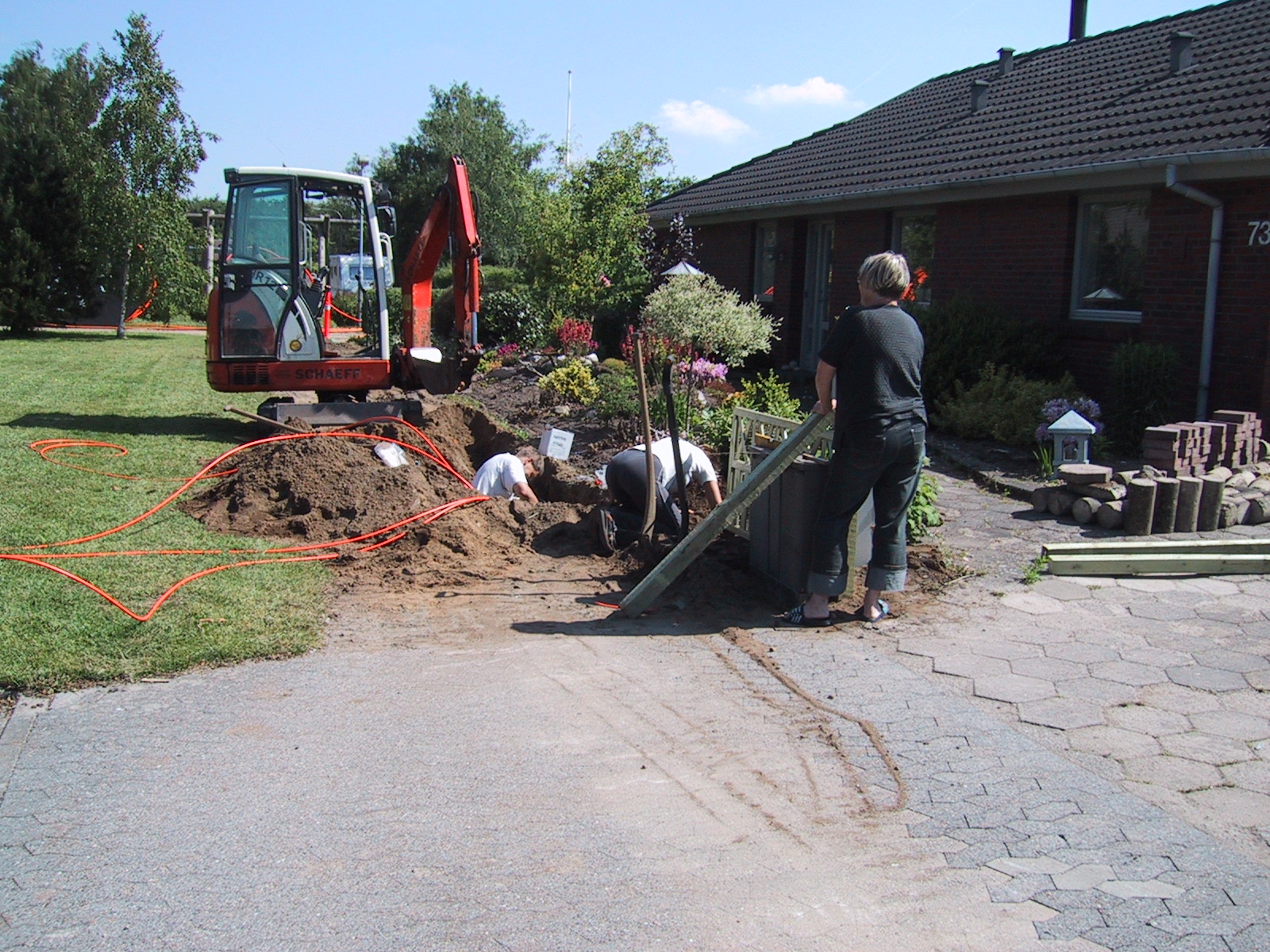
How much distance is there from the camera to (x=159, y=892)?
3.37 metres

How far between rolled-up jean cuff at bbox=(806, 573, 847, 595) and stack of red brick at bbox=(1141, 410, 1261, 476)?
396cm

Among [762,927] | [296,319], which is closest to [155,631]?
[762,927]

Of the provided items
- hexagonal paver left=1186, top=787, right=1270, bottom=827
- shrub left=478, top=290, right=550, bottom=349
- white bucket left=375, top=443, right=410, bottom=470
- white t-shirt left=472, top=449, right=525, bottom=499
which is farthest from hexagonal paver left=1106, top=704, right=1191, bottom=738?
shrub left=478, top=290, right=550, bottom=349

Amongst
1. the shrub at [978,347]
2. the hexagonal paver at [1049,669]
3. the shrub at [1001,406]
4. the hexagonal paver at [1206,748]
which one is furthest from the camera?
the shrub at [978,347]

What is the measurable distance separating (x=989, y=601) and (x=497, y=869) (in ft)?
13.0

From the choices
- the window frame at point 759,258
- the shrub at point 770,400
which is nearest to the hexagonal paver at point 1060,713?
the shrub at point 770,400

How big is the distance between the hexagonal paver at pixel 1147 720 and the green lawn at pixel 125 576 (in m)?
3.91

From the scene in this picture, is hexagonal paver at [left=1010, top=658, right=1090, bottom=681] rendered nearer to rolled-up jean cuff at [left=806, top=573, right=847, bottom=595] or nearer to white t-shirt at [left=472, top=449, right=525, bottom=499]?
rolled-up jean cuff at [left=806, top=573, right=847, bottom=595]

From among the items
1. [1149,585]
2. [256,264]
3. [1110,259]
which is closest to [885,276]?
[1149,585]

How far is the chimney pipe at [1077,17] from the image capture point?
22.1 meters

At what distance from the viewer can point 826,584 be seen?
594cm

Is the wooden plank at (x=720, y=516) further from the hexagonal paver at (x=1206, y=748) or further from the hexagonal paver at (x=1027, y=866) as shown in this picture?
the hexagonal paver at (x=1027, y=866)

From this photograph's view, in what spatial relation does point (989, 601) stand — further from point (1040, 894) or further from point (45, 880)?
point (45, 880)

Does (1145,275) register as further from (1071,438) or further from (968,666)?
(968,666)
